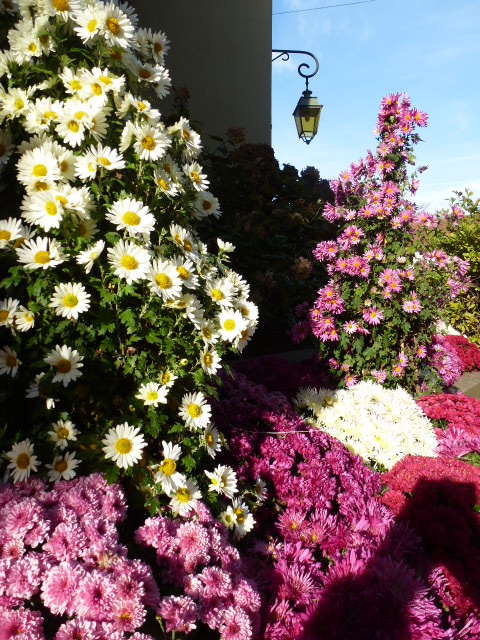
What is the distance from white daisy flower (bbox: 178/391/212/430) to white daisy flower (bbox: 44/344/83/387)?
0.38 meters

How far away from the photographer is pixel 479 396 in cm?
575

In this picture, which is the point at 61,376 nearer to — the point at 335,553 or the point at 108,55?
the point at 108,55

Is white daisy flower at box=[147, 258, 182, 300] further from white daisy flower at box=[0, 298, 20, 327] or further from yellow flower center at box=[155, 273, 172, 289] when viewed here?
white daisy flower at box=[0, 298, 20, 327]

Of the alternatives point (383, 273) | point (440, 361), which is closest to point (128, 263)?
point (383, 273)

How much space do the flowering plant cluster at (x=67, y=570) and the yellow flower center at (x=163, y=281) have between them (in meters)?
0.71

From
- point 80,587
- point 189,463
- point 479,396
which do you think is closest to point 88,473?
point 189,463

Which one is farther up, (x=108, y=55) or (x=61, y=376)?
(x=108, y=55)

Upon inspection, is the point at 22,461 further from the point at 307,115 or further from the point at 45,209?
the point at 307,115

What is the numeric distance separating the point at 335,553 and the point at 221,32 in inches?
310

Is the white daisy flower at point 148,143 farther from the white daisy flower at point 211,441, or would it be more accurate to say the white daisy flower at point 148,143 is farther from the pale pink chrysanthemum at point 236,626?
the pale pink chrysanthemum at point 236,626

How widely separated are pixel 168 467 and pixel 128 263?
69cm

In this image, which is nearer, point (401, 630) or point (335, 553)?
point (401, 630)

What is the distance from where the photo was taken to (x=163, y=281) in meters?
1.68

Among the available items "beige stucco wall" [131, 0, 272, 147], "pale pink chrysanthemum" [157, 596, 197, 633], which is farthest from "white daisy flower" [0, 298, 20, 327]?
"beige stucco wall" [131, 0, 272, 147]
